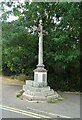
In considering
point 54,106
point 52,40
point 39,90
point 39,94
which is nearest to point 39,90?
point 39,90

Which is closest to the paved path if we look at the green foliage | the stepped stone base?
the stepped stone base

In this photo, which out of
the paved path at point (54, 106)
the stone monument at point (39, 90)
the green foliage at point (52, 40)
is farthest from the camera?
the green foliage at point (52, 40)

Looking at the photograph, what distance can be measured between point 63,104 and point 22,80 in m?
9.24

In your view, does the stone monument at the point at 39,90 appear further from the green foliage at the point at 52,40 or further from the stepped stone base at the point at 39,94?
the green foliage at the point at 52,40

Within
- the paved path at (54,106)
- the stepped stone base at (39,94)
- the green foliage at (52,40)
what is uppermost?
the green foliage at (52,40)

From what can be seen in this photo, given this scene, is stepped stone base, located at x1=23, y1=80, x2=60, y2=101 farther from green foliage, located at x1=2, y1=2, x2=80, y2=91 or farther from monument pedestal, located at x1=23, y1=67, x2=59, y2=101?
green foliage, located at x1=2, y1=2, x2=80, y2=91

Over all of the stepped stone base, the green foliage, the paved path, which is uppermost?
the green foliage

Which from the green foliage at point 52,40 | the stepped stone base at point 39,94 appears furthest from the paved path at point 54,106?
the green foliage at point 52,40

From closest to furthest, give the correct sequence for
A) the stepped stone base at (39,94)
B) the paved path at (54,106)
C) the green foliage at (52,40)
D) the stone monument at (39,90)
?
the paved path at (54,106) < the stepped stone base at (39,94) < the stone monument at (39,90) < the green foliage at (52,40)

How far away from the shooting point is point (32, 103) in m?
11.4

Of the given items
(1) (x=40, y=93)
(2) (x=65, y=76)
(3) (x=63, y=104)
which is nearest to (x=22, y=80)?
(2) (x=65, y=76)

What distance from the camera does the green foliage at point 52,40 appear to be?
14648 millimetres

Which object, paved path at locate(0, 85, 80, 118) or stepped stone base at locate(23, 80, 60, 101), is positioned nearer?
paved path at locate(0, 85, 80, 118)

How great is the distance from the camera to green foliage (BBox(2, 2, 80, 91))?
48.1 feet
